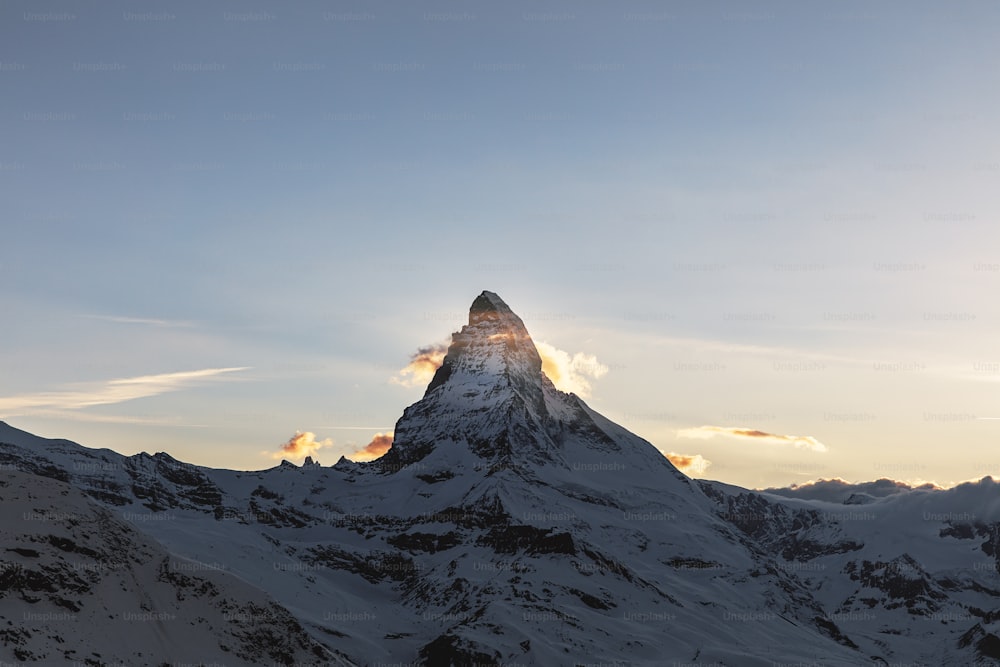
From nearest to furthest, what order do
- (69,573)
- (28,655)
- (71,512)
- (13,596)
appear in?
(28,655), (13,596), (69,573), (71,512)

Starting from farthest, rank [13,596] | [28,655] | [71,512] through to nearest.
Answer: [71,512] → [13,596] → [28,655]

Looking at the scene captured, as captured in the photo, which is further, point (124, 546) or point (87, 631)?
point (124, 546)

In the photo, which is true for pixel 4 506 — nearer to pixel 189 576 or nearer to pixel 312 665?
pixel 189 576

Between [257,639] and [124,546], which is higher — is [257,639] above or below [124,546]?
below

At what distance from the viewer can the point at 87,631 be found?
100250 millimetres

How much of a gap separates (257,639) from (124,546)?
18523 millimetres

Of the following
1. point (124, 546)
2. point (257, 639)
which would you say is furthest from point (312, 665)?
point (124, 546)

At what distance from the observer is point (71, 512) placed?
112688mm

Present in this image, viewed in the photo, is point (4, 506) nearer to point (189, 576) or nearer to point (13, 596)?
point (13, 596)

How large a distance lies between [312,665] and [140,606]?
20.8m

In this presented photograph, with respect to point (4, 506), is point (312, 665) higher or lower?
lower

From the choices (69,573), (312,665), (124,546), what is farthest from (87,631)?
(312,665)

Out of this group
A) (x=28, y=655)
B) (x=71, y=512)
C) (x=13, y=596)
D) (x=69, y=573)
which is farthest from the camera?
(x=71, y=512)

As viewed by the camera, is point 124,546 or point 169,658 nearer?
point 169,658
